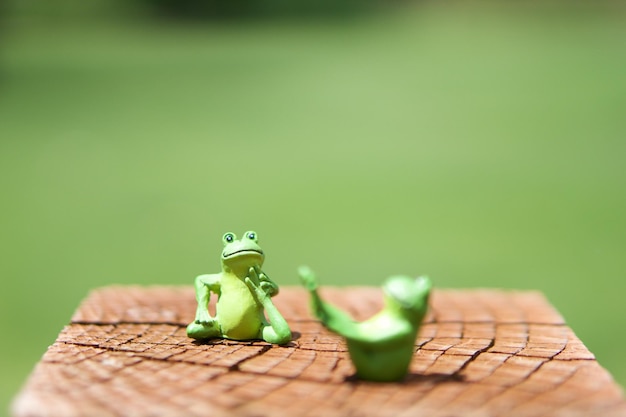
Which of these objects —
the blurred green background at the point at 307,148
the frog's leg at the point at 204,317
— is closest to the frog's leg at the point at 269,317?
the frog's leg at the point at 204,317

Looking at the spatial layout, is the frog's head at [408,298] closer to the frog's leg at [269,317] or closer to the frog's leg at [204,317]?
the frog's leg at [269,317]

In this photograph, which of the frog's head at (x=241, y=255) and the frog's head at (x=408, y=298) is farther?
the frog's head at (x=241, y=255)

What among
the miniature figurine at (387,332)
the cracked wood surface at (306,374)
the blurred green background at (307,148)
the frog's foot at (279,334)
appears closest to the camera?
the cracked wood surface at (306,374)

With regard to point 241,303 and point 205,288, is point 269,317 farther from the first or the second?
point 205,288

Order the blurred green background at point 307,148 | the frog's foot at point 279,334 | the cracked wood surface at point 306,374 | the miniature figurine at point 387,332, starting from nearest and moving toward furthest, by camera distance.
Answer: the cracked wood surface at point 306,374 → the miniature figurine at point 387,332 → the frog's foot at point 279,334 → the blurred green background at point 307,148

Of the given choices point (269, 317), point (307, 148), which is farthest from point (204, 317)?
point (307, 148)
